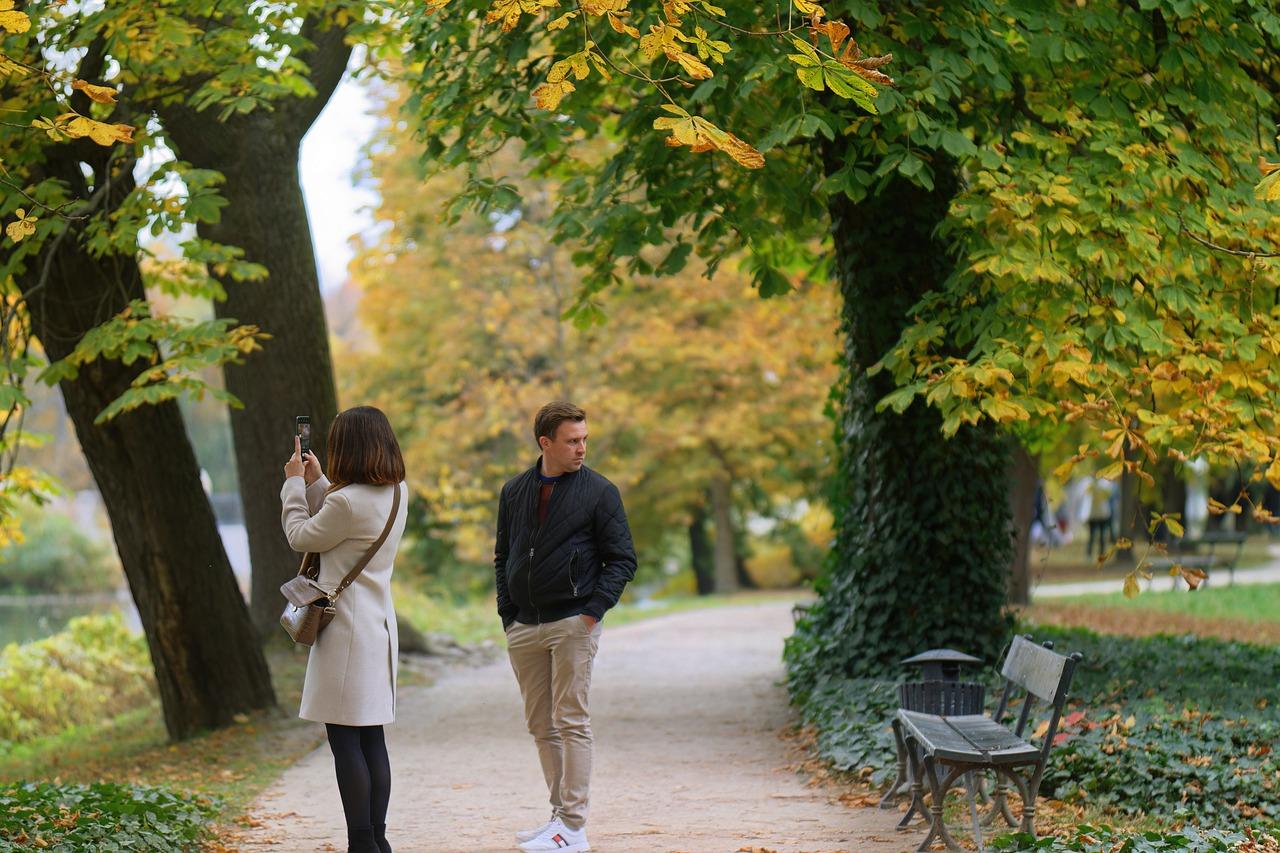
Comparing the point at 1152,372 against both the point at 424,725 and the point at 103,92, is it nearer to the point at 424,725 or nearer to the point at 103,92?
the point at 103,92

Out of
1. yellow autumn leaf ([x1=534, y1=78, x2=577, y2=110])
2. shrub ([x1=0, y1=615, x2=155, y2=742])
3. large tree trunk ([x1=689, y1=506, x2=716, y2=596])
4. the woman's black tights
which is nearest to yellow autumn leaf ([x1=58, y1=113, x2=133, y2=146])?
yellow autumn leaf ([x1=534, y1=78, x2=577, y2=110])

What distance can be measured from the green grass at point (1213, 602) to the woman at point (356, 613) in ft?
47.0

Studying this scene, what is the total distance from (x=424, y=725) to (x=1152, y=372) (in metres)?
6.56

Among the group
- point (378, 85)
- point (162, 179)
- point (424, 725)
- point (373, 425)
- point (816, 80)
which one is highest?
point (378, 85)

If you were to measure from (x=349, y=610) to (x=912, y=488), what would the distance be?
5407 millimetres

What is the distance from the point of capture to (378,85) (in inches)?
965

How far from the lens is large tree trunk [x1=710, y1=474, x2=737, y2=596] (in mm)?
28781

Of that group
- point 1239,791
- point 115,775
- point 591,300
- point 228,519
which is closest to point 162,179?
point 591,300

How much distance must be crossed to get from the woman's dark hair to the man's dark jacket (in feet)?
2.70

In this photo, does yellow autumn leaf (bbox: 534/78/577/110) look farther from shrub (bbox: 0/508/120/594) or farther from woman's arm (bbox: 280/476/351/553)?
shrub (bbox: 0/508/120/594)

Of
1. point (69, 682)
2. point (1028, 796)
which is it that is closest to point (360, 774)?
point (1028, 796)

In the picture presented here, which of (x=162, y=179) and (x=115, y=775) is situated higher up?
(x=162, y=179)

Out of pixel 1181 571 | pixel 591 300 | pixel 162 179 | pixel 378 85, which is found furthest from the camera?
pixel 378 85

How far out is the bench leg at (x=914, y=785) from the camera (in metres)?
6.52
